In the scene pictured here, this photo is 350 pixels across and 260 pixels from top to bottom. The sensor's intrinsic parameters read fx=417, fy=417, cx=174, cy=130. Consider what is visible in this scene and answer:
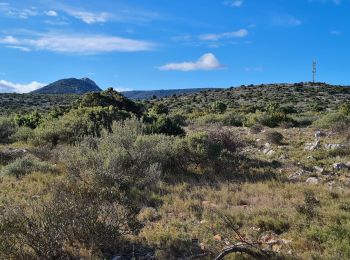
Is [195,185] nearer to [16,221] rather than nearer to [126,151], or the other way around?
[126,151]

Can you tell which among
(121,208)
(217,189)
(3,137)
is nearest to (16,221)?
(121,208)

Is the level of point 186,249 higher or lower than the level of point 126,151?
lower

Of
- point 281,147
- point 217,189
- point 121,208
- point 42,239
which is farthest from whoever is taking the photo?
point 281,147

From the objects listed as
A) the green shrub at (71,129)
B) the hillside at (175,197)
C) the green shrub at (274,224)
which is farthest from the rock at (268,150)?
the green shrub at (274,224)

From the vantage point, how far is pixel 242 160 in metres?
12.7

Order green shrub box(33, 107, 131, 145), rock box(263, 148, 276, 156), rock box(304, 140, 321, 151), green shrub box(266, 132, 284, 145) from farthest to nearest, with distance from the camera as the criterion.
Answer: green shrub box(33, 107, 131, 145) < green shrub box(266, 132, 284, 145) < rock box(304, 140, 321, 151) < rock box(263, 148, 276, 156)

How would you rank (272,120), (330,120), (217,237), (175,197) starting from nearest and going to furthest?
(217,237) < (175,197) < (330,120) < (272,120)

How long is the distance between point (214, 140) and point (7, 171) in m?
6.22

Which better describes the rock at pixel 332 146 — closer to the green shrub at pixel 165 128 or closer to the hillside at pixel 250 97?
the green shrub at pixel 165 128

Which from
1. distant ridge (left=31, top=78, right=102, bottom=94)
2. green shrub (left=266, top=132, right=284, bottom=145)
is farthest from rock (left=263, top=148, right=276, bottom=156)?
distant ridge (left=31, top=78, right=102, bottom=94)

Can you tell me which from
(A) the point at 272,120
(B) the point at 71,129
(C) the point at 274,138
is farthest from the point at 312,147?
(A) the point at 272,120

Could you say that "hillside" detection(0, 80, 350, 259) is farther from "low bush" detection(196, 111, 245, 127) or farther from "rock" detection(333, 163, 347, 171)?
"low bush" detection(196, 111, 245, 127)

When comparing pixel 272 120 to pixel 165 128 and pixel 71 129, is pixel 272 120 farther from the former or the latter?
Answer: pixel 71 129

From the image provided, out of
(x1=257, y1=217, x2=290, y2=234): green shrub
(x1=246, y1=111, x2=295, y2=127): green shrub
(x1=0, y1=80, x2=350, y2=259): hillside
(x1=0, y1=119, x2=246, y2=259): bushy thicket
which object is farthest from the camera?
(x1=246, y1=111, x2=295, y2=127): green shrub
